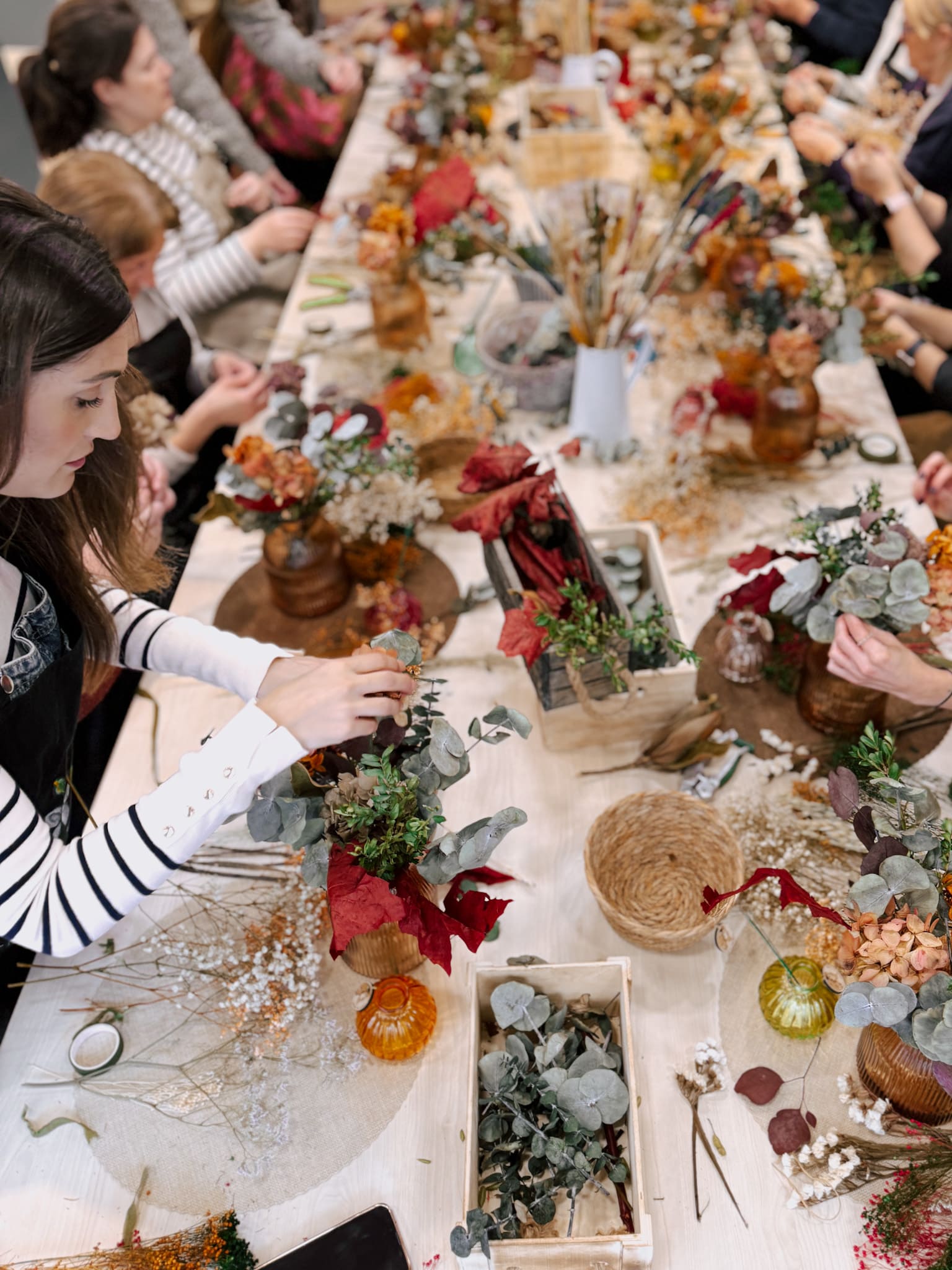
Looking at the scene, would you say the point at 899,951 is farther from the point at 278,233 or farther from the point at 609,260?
the point at 278,233

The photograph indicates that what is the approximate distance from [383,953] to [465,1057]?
0.49ft

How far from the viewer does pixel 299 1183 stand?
3.40 feet

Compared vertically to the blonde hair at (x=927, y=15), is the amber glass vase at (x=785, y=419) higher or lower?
lower

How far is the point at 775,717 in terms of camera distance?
4.65 feet

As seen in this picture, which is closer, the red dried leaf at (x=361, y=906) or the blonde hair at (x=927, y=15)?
the red dried leaf at (x=361, y=906)

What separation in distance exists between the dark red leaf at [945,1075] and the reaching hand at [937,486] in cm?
91

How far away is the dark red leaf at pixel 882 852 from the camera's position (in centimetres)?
92

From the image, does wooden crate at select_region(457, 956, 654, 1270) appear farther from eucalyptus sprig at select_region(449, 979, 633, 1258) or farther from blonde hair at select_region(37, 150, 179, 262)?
blonde hair at select_region(37, 150, 179, 262)

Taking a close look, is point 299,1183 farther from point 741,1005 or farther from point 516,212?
point 516,212

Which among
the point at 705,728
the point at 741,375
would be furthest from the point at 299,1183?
the point at 741,375

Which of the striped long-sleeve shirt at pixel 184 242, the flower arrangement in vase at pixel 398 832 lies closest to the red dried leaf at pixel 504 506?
the flower arrangement in vase at pixel 398 832

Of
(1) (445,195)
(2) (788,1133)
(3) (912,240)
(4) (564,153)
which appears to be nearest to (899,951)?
(2) (788,1133)

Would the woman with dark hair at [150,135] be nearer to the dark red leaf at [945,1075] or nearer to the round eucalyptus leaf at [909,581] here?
the round eucalyptus leaf at [909,581]

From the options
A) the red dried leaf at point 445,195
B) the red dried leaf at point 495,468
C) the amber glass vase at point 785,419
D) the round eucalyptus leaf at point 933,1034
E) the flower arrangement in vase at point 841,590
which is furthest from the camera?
the red dried leaf at point 445,195
